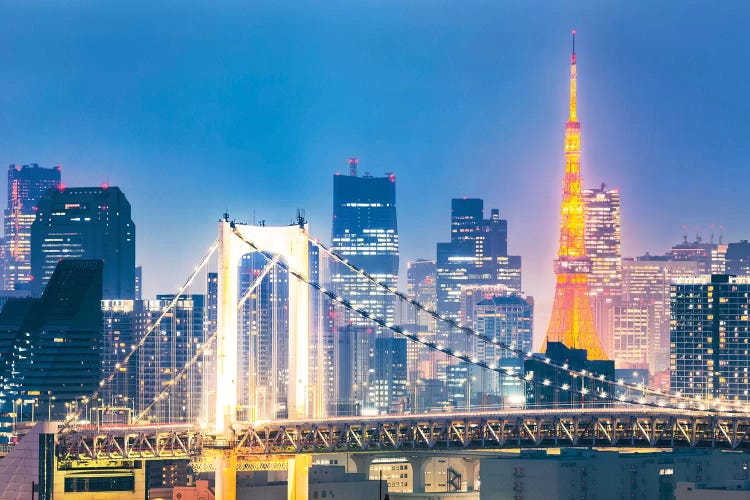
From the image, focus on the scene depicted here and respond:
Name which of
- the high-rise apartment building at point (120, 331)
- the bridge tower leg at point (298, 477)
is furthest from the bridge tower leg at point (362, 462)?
the high-rise apartment building at point (120, 331)

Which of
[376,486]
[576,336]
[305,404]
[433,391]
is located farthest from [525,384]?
[305,404]

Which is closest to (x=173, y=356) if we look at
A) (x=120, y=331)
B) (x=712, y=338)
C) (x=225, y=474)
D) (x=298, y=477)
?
(x=120, y=331)

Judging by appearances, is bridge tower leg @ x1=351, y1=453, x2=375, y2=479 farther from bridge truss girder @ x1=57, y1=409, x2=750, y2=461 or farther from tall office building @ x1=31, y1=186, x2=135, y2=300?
tall office building @ x1=31, y1=186, x2=135, y2=300

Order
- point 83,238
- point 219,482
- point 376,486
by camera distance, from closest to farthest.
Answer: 1. point 219,482
2. point 376,486
3. point 83,238

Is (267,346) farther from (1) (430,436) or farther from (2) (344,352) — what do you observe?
(1) (430,436)

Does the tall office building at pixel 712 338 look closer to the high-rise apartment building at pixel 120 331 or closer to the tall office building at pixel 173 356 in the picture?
the tall office building at pixel 173 356

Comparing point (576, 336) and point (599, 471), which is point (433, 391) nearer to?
point (576, 336)
